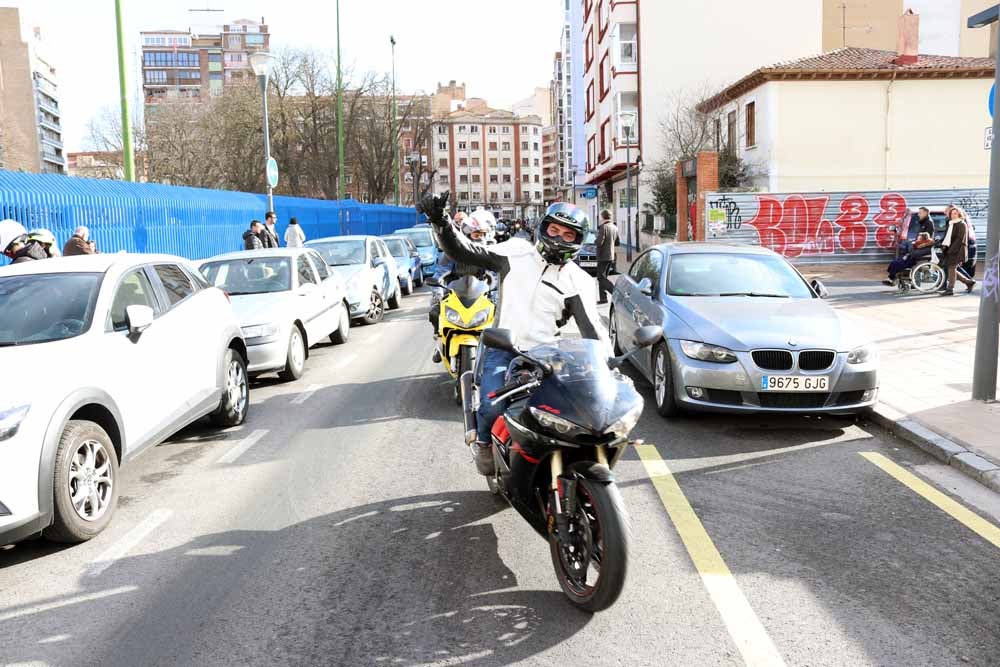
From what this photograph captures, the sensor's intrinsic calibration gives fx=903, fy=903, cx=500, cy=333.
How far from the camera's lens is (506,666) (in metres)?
3.49

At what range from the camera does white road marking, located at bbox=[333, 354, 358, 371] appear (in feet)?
37.6

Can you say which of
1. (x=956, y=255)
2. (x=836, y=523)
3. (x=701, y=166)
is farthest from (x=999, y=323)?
(x=701, y=166)

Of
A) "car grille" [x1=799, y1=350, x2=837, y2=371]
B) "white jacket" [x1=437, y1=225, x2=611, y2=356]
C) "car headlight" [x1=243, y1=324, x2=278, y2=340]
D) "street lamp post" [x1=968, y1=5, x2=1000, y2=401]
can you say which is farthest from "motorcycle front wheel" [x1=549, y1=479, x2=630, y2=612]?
"car headlight" [x1=243, y1=324, x2=278, y2=340]

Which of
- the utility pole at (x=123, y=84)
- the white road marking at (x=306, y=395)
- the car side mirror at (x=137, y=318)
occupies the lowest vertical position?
the white road marking at (x=306, y=395)

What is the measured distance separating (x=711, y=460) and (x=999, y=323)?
3286 millimetres

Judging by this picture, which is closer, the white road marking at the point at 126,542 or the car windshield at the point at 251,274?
the white road marking at the point at 126,542

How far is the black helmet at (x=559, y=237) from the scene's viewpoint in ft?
14.9

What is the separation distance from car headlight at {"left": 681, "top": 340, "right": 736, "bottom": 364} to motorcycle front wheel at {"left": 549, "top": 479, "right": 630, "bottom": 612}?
12.0 ft

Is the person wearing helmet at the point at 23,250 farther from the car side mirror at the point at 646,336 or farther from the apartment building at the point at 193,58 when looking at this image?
the apartment building at the point at 193,58

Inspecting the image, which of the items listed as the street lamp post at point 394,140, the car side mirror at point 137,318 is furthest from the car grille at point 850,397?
the street lamp post at point 394,140

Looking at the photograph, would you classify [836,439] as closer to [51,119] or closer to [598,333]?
[598,333]

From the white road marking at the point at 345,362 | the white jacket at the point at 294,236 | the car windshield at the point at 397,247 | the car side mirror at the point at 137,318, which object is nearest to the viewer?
the car side mirror at the point at 137,318

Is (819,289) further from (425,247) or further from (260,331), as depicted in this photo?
(425,247)

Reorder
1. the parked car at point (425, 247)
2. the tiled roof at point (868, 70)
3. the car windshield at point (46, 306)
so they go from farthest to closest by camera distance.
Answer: the tiled roof at point (868, 70) → the parked car at point (425, 247) → the car windshield at point (46, 306)
